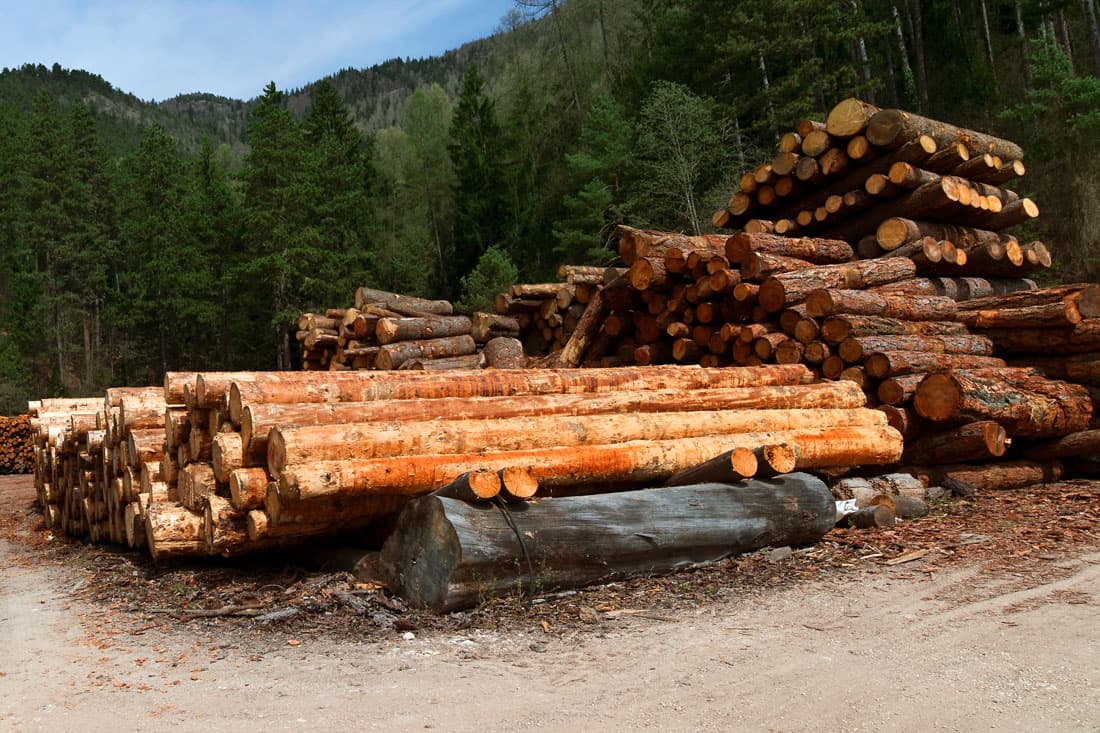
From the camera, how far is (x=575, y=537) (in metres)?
5.18

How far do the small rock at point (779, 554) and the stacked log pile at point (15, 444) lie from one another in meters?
20.3

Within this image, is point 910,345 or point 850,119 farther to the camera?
point 850,119

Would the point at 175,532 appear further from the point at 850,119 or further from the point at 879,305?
the point at 850,119

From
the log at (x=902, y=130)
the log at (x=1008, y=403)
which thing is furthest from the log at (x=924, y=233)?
the log at (x=1008, y=403)

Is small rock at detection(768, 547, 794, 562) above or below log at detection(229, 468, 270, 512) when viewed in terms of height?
below

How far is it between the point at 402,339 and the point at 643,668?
12.8 metres

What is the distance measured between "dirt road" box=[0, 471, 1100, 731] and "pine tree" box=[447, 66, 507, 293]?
34.3 m

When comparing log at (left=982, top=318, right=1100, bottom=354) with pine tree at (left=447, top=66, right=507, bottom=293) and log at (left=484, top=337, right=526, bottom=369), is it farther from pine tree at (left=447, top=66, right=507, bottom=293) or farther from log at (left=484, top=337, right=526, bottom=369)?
pine tree at (left=447, top=66, right=507, bottom=293)

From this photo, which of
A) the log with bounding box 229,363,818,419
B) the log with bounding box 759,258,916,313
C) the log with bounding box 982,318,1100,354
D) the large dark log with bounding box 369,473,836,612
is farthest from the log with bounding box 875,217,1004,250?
the large dark log with bounding box 369,473,836,612

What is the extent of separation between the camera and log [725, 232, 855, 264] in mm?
10367

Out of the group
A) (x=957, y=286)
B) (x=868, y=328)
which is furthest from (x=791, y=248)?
(x=957, y=286)

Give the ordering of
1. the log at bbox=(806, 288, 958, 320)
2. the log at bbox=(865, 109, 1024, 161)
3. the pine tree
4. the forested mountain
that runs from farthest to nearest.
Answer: the pine tree → the forested mountain → the log at bbox=(865, 109, 1024, 161) → the log at bbox=(806, 288, 958, 320)

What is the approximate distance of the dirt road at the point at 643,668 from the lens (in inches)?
136

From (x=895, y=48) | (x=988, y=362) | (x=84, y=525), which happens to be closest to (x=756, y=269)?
(x=988, y=362)
